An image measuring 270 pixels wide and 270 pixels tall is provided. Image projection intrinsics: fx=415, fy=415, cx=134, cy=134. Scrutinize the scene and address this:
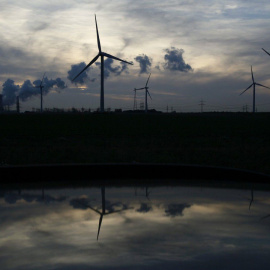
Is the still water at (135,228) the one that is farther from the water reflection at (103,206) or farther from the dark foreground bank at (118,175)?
the dark foreground bank at (118,175)

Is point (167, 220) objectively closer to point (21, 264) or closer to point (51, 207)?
point (51, 207)

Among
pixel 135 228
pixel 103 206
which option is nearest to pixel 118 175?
pixel 103 206

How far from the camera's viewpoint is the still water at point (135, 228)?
405cm

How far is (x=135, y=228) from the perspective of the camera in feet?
16.8

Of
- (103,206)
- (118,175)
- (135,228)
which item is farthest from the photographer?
(118,175)

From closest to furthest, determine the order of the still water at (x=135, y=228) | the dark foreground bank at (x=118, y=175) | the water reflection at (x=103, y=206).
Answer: the still water at (x=135, y=228) < the water reflection at (x=103, y=206) < the dark foreground bank at (x=118, y=175)

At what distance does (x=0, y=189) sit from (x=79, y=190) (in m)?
1.41

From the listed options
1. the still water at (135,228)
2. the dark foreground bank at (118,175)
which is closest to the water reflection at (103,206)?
the still water at (135,228)

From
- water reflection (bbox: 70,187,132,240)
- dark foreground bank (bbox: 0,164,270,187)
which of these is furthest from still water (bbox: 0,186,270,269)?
dark foreground bank (bbox: 0,164,270,187)

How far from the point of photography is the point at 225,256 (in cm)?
416

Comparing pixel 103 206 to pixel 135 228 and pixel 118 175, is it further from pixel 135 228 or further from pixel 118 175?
pixel 118 175

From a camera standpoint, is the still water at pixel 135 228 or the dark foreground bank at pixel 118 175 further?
the dark foreground bank at pixel 118 175

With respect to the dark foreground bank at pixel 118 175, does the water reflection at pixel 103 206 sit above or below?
below

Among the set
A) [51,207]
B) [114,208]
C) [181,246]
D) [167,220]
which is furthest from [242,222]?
[51,207]
